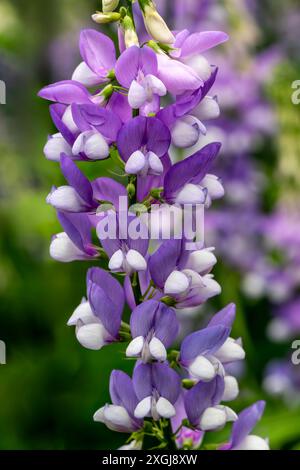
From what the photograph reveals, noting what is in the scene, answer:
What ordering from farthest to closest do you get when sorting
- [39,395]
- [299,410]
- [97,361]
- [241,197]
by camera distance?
1. [241,197]
2. [39,395]
3. [97,361]
4. [299,410]

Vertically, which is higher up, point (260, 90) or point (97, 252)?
point (260, 90)

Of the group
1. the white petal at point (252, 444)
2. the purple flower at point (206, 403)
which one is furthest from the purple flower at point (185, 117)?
the white petal at point (252, 444)

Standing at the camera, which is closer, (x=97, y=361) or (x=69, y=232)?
(x=69, y=232)

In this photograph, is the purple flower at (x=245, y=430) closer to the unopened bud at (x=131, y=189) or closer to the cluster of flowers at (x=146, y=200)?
the cluster of flowers at (x=146, y=200)

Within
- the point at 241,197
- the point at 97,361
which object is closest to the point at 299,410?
the point at 97,361

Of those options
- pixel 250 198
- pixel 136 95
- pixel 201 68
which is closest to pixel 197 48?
pixel 201 68

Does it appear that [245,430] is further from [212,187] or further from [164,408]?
[212,187]

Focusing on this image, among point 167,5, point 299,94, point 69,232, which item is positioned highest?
point 167,5

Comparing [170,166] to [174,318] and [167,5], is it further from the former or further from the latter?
[167,5]
